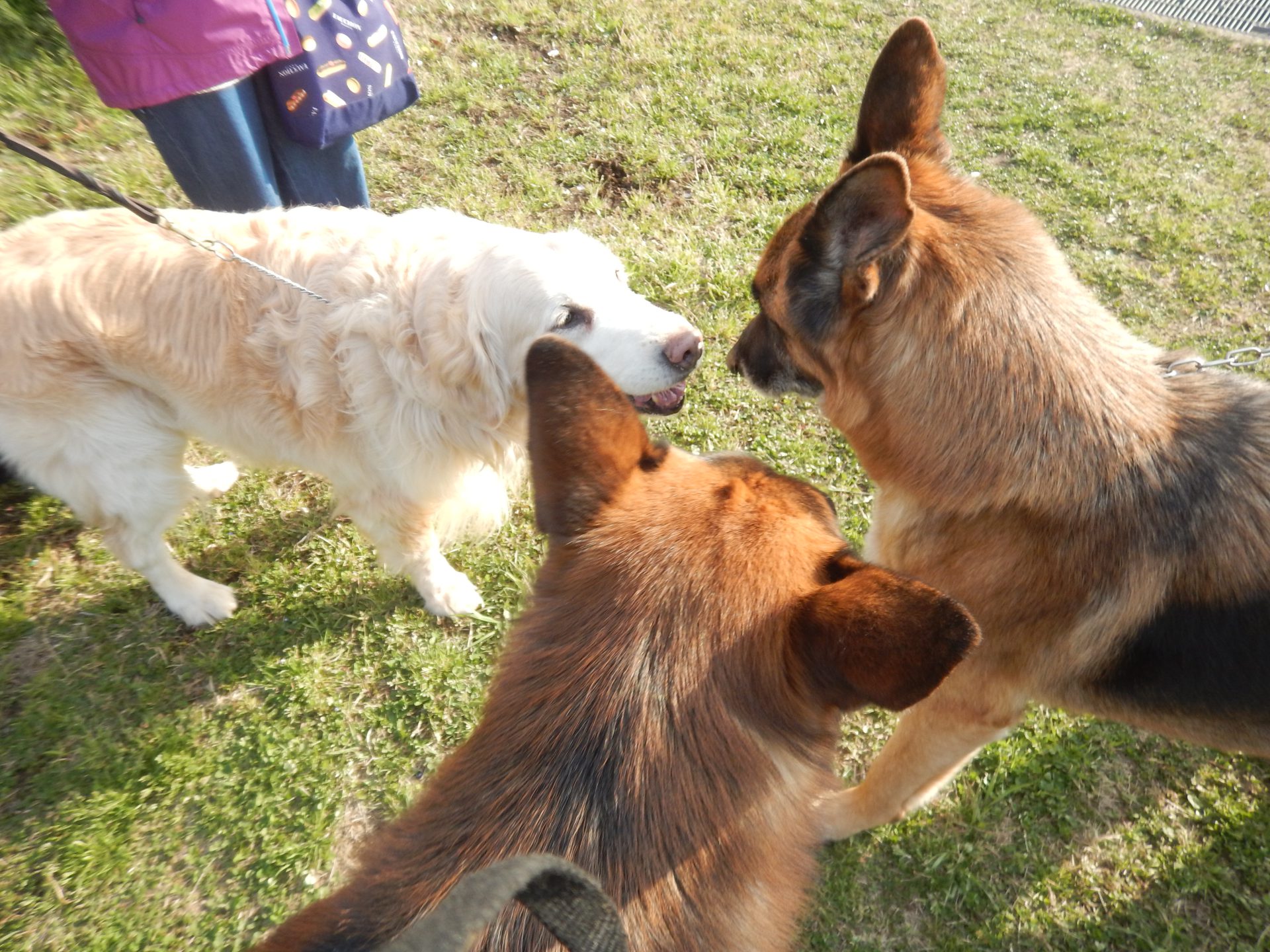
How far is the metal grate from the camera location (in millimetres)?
8016

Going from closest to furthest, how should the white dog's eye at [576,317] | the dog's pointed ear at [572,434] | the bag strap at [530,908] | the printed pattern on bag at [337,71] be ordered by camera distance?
the bag strap at [530,908]
the dog's pointed ear at [572,434]
the white dog's eye at [576,317]
the printed pattern on bag at [337,71]

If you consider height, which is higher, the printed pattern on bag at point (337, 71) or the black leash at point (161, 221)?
the printed pattern on bag at point (337, 71)

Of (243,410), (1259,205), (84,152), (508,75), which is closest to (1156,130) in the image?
(1259,205)

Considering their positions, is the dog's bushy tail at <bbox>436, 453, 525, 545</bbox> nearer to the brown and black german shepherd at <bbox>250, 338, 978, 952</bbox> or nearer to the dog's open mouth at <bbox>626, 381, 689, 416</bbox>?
the dog's open mouth at <bbox>626, 381, 689, 416</bbox>

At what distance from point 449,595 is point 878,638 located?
2.66 m

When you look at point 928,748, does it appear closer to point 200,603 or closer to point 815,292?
point 815,292

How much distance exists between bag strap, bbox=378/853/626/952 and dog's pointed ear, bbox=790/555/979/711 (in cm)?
59

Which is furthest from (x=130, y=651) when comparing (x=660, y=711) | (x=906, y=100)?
(x=906, y=100)

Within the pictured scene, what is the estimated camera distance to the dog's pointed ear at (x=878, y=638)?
3.82ft

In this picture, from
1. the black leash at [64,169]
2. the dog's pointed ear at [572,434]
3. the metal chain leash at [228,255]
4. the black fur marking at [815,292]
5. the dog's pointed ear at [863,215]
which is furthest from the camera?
the metal chain leash at [228,255]

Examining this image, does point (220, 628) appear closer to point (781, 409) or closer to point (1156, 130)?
point (781, 409)

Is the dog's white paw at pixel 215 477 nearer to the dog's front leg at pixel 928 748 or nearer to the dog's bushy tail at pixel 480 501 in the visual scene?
the dog's bushy tail at pixel 480 501

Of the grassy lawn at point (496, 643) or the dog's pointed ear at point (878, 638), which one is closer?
the dog's pointed ear at point (878, 638)

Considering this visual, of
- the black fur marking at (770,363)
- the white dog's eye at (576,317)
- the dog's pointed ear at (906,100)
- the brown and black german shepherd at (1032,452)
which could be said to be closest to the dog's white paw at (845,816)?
the brown and black german shepherd at (1032,452)
